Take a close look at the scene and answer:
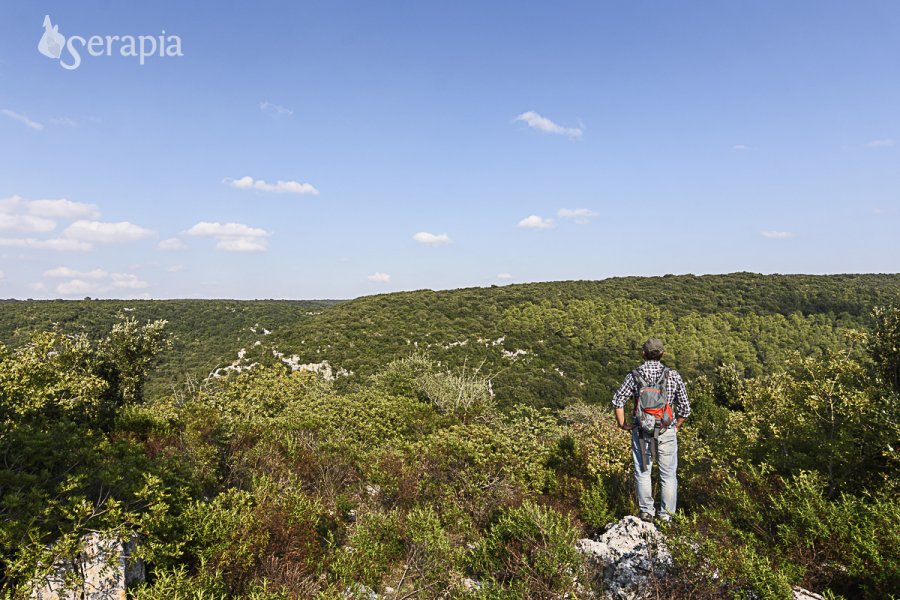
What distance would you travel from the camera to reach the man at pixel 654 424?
521 centimetres

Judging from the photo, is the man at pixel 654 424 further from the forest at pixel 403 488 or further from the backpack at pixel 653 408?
the forest at pixel 403 488

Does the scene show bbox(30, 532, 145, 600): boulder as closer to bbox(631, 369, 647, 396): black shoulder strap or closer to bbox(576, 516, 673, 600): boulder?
bbox(576, 516, 673, 600): boulder

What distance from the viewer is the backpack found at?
17.1ft

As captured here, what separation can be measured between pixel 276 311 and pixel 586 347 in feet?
233

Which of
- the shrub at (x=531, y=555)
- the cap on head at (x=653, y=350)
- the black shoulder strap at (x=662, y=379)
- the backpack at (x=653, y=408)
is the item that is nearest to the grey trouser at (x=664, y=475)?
the backpack at (x=653, y=408)

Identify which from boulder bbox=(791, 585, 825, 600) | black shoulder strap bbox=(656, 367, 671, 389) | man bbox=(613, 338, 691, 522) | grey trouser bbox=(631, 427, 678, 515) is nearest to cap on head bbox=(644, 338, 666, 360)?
man bbox=(613, 338, 691, 522)

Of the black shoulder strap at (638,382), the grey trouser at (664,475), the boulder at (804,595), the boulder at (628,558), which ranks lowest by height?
the boulder at (628,558)

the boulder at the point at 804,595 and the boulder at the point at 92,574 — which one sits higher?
the boulder at the point at 92,574

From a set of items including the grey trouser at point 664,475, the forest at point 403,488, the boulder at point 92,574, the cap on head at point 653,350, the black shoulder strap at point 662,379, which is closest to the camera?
the boulder at point 92,574

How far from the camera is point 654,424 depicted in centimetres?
521

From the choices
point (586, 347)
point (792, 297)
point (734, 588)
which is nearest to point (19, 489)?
point (734, 588)

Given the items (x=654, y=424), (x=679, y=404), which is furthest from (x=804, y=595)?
(x=679, y=404)

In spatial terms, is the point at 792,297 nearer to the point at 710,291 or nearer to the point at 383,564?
the point at 710,291

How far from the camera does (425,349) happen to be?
163 ft
